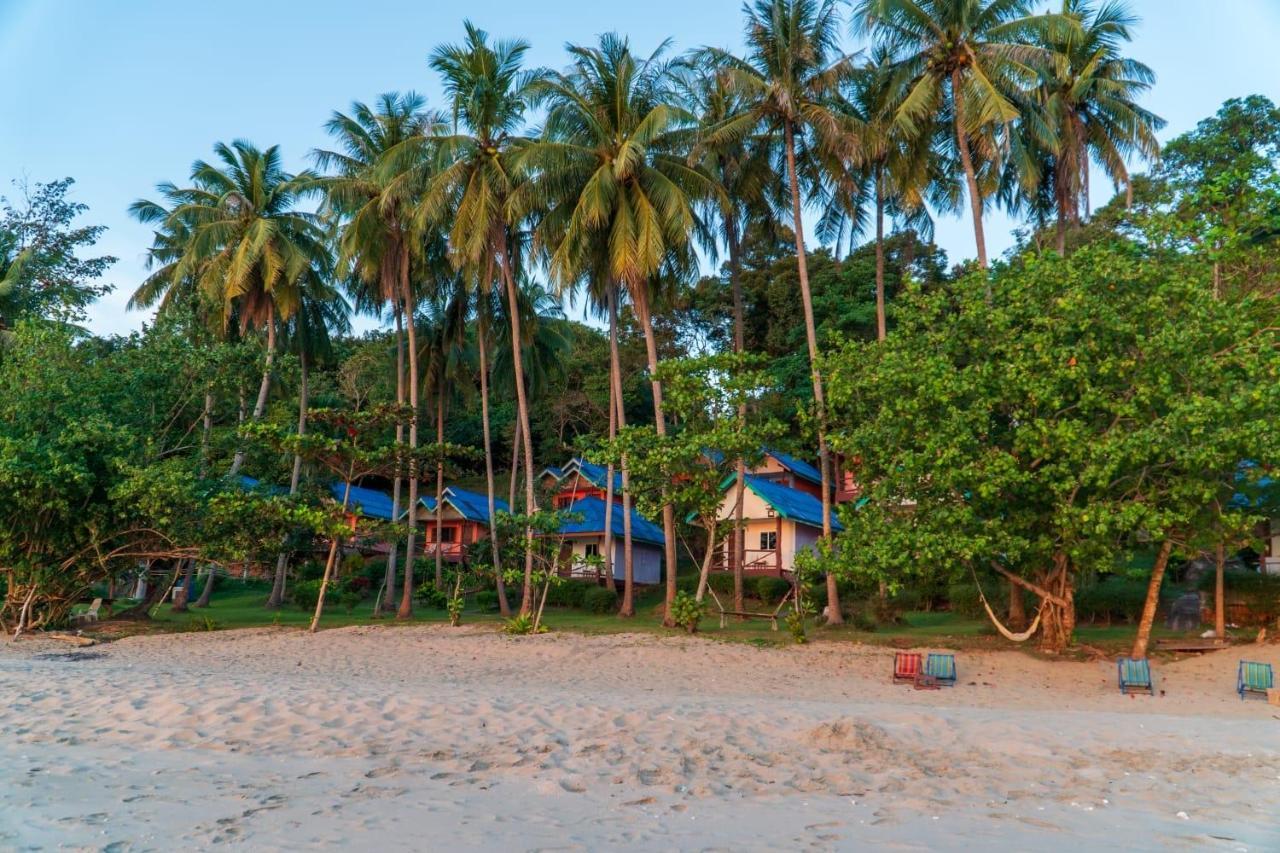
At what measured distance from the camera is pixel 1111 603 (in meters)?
24.3

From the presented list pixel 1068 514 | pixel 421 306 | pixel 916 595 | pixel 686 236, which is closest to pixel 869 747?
pixel 1068 514

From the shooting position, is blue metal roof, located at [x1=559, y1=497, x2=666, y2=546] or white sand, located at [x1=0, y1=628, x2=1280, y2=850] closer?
white sand, located at [x1=0, y1=628, x2=1280, y2=850]

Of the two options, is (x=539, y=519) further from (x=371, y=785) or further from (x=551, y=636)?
(x=371, y=785)

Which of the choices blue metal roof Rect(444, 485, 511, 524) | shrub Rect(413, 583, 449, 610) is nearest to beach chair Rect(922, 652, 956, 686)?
shrub Rect(413, 583, 449, 610)

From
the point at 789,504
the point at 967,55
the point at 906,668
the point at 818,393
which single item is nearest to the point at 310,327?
the point at 789,504

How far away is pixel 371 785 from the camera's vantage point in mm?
7621

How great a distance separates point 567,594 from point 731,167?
15605 mm

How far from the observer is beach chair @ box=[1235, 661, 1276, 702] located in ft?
46.6

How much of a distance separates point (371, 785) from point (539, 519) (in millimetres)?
14959

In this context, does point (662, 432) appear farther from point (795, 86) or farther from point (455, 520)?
point (455, 520)

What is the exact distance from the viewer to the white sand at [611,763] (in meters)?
6.49

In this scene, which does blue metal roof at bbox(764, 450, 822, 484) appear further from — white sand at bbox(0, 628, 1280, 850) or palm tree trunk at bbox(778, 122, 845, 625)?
white sand at bbox(0, 628, 1280, 850)

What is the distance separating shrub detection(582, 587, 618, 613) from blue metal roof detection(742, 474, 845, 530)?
581 centimetres

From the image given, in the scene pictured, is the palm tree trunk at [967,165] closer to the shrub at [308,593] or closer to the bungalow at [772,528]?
the bungalow at [772,528]
